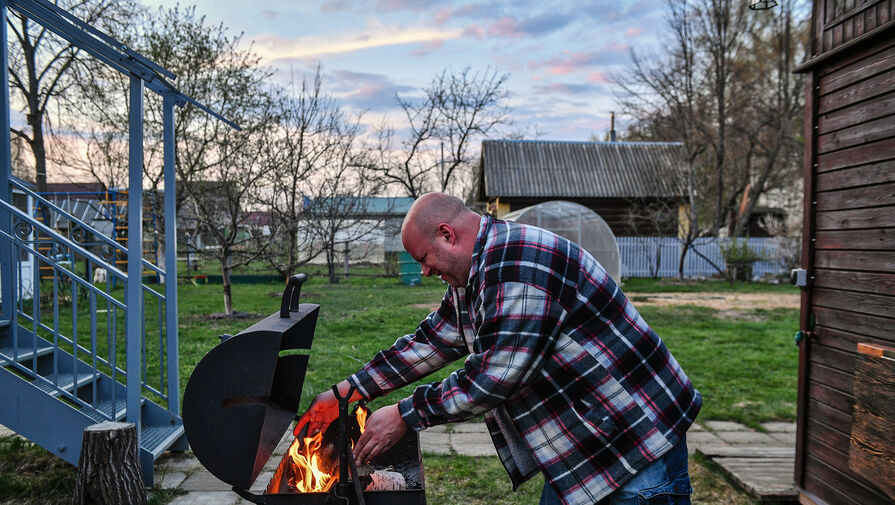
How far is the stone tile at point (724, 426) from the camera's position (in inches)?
220

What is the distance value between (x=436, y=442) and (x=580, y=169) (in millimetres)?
20577

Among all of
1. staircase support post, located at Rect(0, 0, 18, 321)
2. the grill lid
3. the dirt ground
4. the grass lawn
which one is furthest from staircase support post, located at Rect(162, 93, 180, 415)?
the dirt ground

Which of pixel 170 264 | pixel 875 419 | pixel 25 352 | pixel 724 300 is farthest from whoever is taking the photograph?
pixel 724 300

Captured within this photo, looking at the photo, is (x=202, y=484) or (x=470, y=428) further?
(x=470, y=428)

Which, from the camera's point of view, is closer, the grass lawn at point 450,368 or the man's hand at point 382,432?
the man's hand at point 382,432

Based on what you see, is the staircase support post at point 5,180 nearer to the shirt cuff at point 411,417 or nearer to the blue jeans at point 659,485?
the shirt cuff at point 411,417

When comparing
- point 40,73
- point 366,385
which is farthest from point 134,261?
point 40,73

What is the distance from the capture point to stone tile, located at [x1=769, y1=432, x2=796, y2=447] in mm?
5294

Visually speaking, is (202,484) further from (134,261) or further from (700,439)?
(700,439)

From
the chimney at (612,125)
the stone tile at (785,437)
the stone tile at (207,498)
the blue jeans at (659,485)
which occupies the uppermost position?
the chimney at (612,125)

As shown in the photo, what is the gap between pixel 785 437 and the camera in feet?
17.8

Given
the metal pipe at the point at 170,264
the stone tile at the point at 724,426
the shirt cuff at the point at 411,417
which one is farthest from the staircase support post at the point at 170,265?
the stone tile at the point at 724,426

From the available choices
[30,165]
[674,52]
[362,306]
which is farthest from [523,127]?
[30,165]

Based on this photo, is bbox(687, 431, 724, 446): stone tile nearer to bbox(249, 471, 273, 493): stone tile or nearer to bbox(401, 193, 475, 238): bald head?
bbox(249, 471, 273, 493): stone tile
